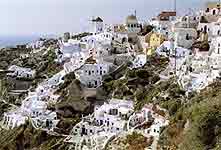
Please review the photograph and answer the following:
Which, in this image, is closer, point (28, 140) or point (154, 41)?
point (28, 140)

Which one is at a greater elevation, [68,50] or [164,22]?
[164,22]

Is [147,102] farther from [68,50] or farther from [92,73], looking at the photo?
[68,50]

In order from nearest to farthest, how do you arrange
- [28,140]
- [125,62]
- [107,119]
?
[107,119], [28,140], [125,62]

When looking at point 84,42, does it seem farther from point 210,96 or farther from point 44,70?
point 210,96

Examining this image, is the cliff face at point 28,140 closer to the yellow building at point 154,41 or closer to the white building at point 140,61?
the white building at point 140,61

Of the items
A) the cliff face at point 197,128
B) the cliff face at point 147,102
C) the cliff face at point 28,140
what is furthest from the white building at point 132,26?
the cliff face at point 197,128

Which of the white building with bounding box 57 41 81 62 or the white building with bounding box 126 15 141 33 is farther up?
the white building with bounding box 126 15 141 33

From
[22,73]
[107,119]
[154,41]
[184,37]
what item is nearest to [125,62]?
[154,41]

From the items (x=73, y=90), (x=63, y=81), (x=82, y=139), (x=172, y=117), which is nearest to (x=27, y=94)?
(x=63, y=81)

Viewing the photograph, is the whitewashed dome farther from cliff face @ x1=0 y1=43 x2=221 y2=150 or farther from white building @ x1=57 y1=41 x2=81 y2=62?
cliff face @ x1=0 y1=43 x2=221 y2=150

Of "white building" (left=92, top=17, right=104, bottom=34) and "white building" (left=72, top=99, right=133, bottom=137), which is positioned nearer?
"white building" (left=72, top=99, right=133, bottom=137)

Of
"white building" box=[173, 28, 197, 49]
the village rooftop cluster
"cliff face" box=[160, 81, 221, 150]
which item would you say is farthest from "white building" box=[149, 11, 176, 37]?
"cliff face" box=[160, 81, 221, 150]

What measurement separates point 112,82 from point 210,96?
17.2 m

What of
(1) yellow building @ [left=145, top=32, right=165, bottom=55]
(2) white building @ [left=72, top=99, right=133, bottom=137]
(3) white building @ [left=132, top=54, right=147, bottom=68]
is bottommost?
→ (2) white building @ [left=72, top=99, right=133, bottom=137]
